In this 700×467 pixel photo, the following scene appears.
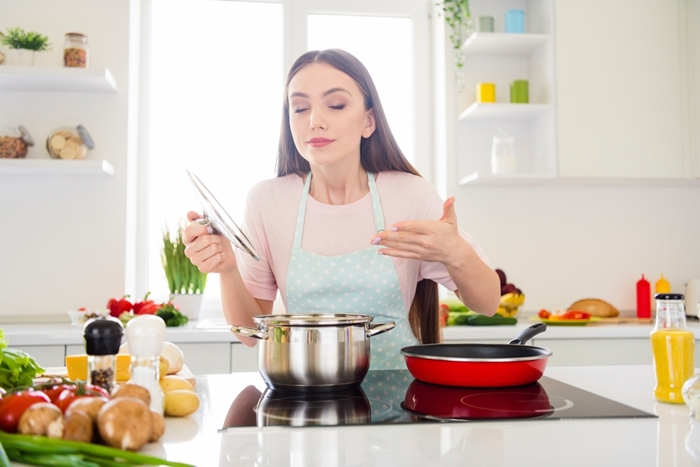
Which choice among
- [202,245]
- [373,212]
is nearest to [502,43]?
[373,212]

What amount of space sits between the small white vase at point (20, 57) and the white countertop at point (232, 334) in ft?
3.68

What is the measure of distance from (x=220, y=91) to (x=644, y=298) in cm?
235

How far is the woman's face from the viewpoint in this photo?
1570mm

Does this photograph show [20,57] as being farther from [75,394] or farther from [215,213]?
[75,394]

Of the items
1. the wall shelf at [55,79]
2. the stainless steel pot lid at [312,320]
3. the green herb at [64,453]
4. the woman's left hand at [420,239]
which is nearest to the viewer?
the green herb at [64,453]

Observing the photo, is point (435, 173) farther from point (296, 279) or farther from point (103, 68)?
point (296, 279)

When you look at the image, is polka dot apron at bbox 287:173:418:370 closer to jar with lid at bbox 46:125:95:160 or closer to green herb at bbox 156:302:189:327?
green herb at bbox 156:302:189:327

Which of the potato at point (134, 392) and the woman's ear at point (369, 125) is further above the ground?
the woman's ear at point (369, 125)

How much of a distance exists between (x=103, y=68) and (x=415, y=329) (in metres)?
2.09

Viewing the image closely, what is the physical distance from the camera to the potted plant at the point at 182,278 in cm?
303

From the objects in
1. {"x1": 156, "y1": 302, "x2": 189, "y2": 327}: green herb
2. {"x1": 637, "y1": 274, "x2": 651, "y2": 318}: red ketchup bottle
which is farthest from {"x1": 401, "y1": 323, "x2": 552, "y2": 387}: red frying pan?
{"x1": 637, "y1": 274, "x2": 651, "y2": 318}: red ketchup bottle

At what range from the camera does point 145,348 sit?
2.58 ft

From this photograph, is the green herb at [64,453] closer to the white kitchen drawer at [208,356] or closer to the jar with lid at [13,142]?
the white kitchen drawer at [208,356]

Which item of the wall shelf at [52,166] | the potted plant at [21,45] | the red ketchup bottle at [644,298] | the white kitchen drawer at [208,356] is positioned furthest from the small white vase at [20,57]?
the red ketchup bottle at [644,298]
